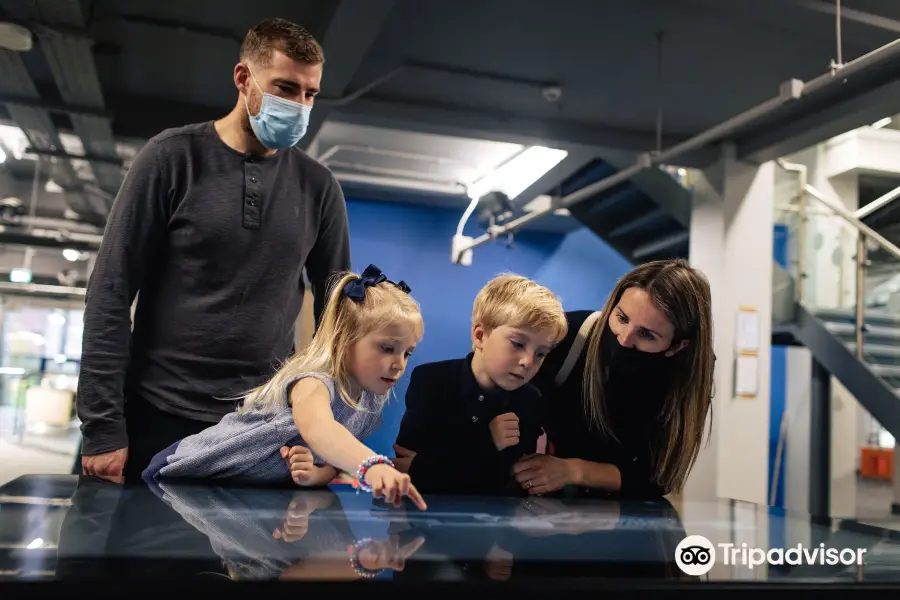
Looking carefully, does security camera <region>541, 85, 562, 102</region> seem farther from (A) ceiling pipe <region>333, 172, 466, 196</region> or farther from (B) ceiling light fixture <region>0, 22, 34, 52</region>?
(B) ceiling light fixture <region>0, 22, 34, 52</region>

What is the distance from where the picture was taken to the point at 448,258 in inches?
266

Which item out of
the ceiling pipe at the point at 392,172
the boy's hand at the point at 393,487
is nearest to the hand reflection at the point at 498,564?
the boy's hand at the point at 393,487

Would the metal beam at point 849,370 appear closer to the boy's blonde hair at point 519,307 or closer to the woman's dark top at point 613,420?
the woman's dark top at point 613,420

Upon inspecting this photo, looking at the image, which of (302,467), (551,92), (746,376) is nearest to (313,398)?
(302,467)

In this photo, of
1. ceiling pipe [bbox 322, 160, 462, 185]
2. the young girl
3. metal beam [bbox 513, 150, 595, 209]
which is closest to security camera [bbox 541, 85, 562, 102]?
metal beam [bbox 513, 150, 595, 209]

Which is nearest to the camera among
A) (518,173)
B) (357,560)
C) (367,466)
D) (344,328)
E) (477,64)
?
(357,560)

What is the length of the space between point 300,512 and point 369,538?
0.53ft

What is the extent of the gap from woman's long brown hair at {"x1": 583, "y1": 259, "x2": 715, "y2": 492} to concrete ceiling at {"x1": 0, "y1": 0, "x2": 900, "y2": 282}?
2.42m

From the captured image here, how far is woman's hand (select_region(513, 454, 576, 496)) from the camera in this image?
1.22 m

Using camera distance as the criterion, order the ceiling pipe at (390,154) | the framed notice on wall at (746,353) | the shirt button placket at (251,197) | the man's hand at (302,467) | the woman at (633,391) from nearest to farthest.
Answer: the man's hand at (302,467) → the woman at (633,391) → the shirt button placket at (251,197) → the framed notice on wall at (746,353) → the ceiling pipe at (390,154)

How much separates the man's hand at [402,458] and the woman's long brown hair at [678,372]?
0.99 feet

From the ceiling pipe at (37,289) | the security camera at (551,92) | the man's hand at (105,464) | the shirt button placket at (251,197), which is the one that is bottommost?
the man's hand at (105,464)

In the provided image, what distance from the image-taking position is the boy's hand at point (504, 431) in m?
1.21

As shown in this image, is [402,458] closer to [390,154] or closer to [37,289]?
[390,154]
